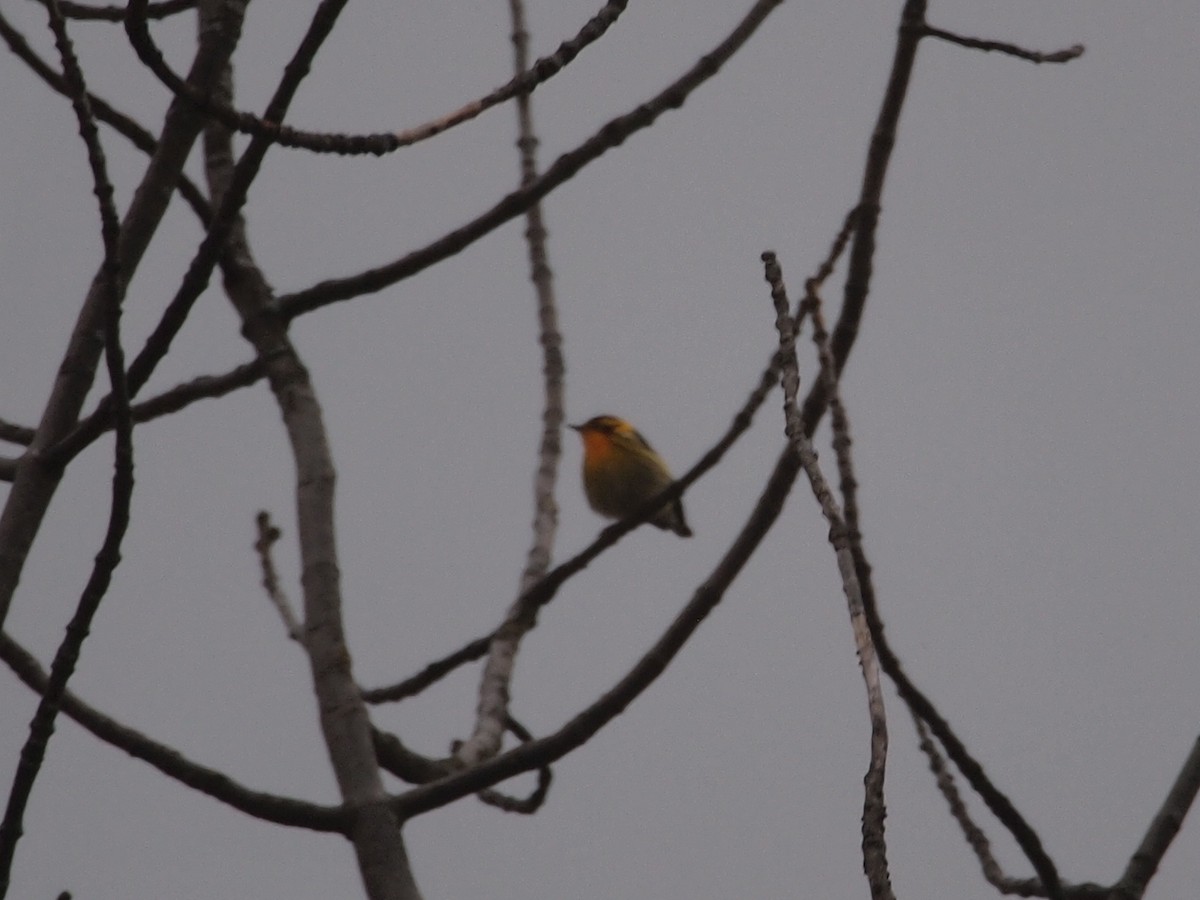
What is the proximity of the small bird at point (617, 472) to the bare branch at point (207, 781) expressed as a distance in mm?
6991

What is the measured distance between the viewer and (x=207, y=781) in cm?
230

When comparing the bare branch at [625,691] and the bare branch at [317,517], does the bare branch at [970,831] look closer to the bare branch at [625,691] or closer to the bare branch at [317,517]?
the bare branch at [625,691]

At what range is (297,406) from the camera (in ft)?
9.15

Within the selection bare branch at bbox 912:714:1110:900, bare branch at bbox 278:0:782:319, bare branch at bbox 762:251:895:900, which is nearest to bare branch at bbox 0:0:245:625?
bare branch at bbox 278:0:782:319

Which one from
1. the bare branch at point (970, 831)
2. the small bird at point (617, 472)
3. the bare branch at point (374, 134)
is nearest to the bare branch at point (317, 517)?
the bare branch at point (374, 134)

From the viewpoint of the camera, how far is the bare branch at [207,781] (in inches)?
90.4

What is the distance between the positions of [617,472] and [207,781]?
7.15 metres

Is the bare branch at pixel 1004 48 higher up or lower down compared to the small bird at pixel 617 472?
lower down

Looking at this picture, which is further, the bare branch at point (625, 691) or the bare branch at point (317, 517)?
the bare branch at point (625, 691)

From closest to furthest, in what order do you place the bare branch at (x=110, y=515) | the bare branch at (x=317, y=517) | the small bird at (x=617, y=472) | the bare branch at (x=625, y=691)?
the bare branch at (x=110, y=515) → the bare branch at (x=317, y=517) → the bare branch at (x=625, y=691) → the small bird at (x=617, y=472)

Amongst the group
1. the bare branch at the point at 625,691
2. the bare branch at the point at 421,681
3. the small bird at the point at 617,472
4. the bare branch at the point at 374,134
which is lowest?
the bare branch at the point at 625,691

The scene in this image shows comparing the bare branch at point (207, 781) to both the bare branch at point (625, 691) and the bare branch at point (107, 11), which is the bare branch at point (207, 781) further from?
the bare branch at point (107, 11)

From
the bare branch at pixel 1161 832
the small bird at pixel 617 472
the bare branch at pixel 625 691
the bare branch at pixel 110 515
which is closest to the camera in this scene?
the bare branch at pixel 110 515

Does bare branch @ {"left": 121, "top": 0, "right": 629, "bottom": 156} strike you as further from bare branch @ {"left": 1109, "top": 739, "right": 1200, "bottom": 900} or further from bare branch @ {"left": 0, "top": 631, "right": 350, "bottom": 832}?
bare branch @ {"left": 1109, "top": 739, "right": 1200, "bottom": 900}
